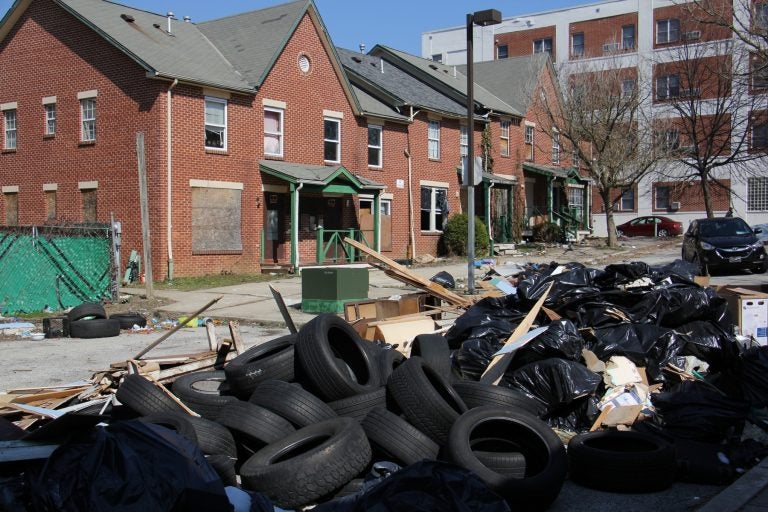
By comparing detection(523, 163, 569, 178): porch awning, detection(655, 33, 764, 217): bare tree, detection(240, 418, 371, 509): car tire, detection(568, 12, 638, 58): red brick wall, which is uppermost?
detection(568, 12, 638, 58): red brick wall

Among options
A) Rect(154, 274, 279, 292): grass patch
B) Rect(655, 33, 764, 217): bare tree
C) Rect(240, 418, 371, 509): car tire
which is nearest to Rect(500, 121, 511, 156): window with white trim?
Rect(655, 33, 764, 217): bare tree

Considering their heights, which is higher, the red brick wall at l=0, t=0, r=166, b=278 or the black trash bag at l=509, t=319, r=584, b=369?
the red brick wall at l=0, t=0, r=166, b=278

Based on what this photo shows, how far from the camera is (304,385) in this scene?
689 centimetres

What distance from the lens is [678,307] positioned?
29.3 feet

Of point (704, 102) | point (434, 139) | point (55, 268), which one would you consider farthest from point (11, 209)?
point (704, 102)

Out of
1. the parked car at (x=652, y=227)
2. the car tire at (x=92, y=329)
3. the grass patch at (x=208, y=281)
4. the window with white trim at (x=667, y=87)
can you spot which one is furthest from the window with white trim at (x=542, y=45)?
the car tire at (x=92, y=329)

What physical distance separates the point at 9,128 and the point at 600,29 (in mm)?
42714

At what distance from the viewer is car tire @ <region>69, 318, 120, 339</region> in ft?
43.1

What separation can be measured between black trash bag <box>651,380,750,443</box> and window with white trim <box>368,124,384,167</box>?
22.2 metres

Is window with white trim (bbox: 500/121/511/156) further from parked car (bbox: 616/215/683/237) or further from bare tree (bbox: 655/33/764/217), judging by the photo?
parked car (bbox: 616/215/683/237)

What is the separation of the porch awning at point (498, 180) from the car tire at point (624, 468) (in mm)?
26229

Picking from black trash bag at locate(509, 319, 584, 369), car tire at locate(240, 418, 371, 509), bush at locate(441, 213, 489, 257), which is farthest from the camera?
bush at locate(441, 213, 489, 257)

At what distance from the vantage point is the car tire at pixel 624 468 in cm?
564

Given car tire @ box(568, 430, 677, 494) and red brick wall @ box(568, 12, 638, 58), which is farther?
red brick wall @ box(568, 12, 638, 58)
